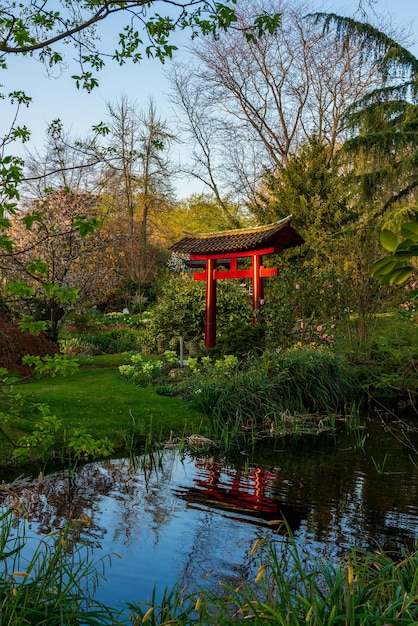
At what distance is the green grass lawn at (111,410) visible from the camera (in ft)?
24.6

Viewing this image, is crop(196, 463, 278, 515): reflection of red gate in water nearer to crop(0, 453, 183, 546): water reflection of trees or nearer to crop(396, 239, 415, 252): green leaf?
crop(0, 453, 183, 546): water reflection of trees

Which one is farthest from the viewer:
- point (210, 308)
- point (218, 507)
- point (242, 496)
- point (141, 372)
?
point (210, 308)

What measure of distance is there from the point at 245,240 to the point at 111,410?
5.74 metres

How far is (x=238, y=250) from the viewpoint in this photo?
13.3m

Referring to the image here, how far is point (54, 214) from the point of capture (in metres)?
17.0

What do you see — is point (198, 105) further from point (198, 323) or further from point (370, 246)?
point (370, 246)

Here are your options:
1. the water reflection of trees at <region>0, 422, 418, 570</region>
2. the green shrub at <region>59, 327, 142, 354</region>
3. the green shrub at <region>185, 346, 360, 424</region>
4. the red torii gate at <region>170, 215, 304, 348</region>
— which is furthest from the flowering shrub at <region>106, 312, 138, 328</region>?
the water reflection of trees at <region>0, 422, 418, 570</region>

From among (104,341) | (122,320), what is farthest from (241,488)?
(122,320)

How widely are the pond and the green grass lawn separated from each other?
59 centimetres

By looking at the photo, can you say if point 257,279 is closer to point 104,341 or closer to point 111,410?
point 104,341

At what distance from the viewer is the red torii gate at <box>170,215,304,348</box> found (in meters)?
12.8

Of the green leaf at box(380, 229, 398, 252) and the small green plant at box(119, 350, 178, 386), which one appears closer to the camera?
the green leaf at box(380, 229, 398, 252)

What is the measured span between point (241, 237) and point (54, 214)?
6.36m

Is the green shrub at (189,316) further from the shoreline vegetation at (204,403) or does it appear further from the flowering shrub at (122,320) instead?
the flowering shrub at (122,320)
